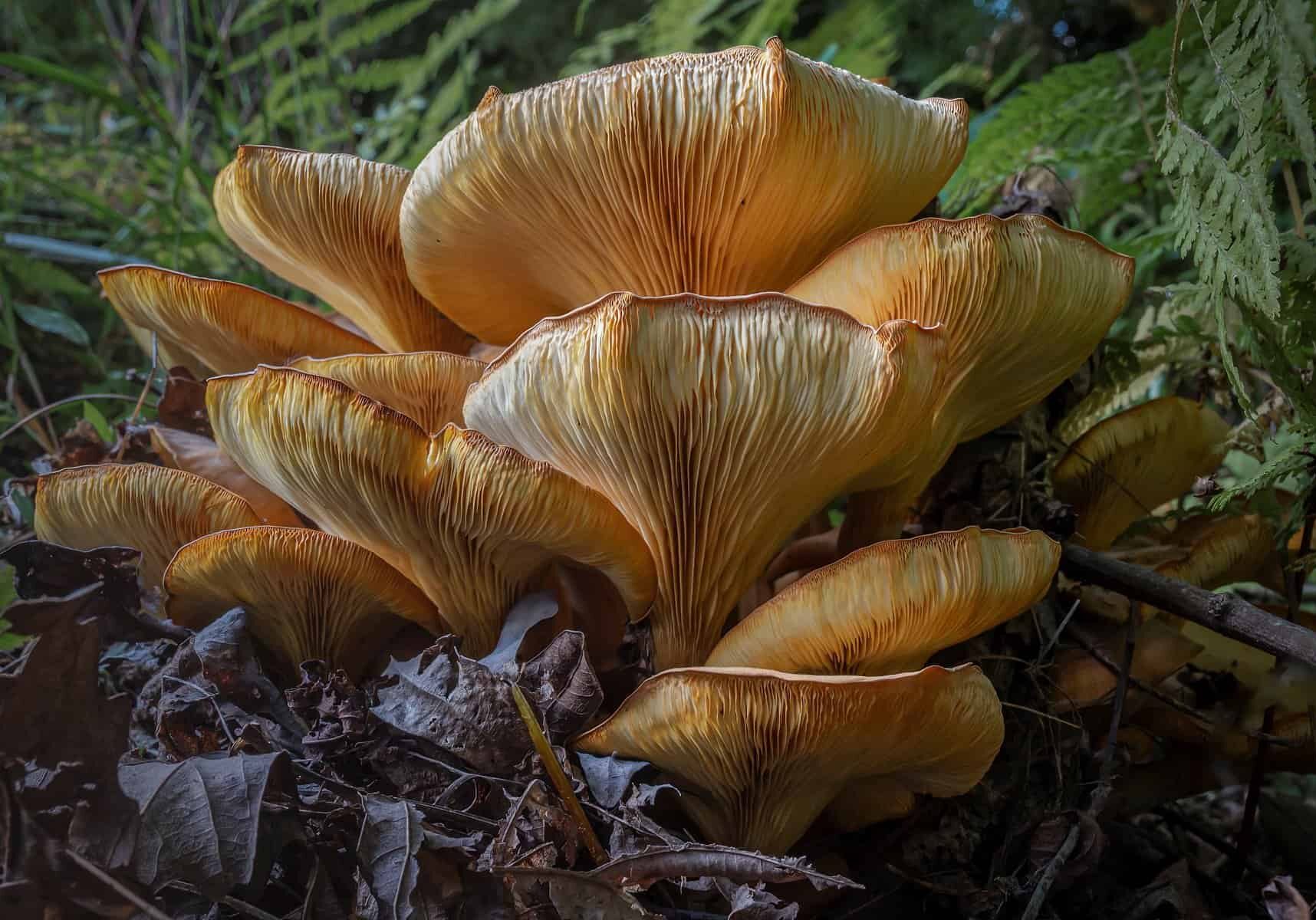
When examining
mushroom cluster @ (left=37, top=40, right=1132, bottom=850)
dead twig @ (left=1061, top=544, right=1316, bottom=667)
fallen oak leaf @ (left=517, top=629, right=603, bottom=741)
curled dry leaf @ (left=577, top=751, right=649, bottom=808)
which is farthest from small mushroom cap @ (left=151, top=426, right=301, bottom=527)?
dead twig @ (left=1061, top=544, right=1316, bottom=667)

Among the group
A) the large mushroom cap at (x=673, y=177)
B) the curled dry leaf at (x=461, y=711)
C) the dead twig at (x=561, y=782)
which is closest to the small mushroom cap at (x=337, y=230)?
the large mushroom cap at (x=673, y=177)

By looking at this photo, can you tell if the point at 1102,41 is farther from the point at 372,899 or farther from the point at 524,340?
the point at 372,899

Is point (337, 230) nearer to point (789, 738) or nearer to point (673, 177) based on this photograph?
point (673, 177)

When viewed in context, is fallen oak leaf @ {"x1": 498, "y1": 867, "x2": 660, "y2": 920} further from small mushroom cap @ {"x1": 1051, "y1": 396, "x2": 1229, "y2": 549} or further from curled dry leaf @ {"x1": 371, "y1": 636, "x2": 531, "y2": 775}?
small mushroom cap @ {"x1": 1051, "y1": 396, "x2": 1229, "y2": 549}

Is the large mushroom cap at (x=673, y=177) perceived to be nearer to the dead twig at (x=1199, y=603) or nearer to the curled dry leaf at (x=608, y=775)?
the dead twig at (x=1199, y=603)

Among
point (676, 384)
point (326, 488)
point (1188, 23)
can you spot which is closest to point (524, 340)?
point (676, 384)
